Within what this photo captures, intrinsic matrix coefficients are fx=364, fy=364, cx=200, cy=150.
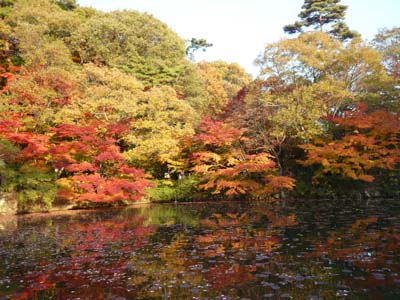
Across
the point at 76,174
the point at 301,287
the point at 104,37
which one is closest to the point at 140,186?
the point at 76,174

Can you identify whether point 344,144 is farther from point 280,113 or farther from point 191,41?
point 191,41

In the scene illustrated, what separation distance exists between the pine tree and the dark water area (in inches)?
1124

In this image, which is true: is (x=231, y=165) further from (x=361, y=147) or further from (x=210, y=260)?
(x=210, y=260)

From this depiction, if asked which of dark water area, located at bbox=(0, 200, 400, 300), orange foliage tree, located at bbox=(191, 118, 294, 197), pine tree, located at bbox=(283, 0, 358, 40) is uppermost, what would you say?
pine tree, located at bbox=(283, 0, 358, 40)

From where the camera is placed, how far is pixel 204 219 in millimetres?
15672

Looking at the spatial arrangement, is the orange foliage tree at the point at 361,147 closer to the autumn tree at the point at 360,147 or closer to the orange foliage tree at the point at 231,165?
the autumn tree at the point at 360,147

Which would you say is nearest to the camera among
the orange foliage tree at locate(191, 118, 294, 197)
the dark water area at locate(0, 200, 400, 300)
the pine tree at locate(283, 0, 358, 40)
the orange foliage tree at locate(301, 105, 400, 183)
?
the dark water area at locate(0, 200, 400, 300)

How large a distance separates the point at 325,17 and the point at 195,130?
21.2 m

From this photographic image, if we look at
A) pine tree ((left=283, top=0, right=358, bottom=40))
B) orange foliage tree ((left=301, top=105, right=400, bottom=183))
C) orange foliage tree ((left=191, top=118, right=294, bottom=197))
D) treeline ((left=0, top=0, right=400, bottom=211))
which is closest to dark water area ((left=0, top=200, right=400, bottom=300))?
orange foliage tree ((left=301, top=105, right=400, bottom=183))

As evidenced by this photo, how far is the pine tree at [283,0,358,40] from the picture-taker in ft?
123

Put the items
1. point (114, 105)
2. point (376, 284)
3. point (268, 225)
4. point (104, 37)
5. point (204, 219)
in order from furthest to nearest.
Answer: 1. point (104, 37)
2. point (114, 105)
3. point (204, 219)
4. point (268, 225)
5. point (376, 284)

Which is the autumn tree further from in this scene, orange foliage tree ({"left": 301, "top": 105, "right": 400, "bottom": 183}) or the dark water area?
the dark water area

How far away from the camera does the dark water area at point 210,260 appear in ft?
20.5

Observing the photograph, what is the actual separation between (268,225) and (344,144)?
34.9ft
